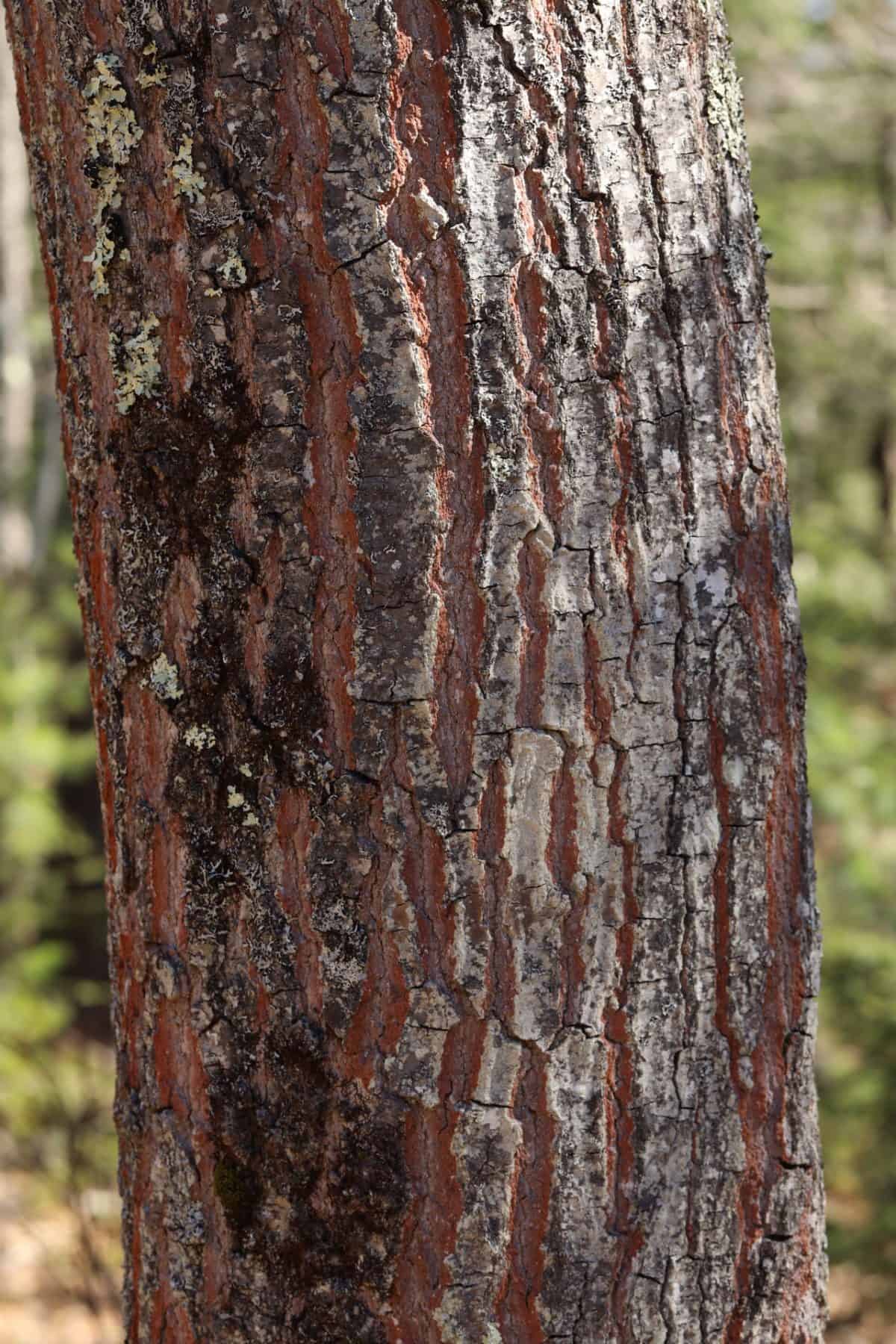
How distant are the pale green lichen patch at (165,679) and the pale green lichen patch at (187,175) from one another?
1.47ft

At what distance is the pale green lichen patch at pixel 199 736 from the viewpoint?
1170 millimetres

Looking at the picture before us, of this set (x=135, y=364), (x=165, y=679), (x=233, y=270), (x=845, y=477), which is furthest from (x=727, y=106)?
(x=845, y=477)

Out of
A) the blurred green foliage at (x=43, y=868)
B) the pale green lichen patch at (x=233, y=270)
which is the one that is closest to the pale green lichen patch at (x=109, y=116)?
the pale green lichen patch at (x=233, y=270)

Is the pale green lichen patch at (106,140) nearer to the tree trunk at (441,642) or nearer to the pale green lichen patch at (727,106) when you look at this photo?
the tree trunk at (441,642)

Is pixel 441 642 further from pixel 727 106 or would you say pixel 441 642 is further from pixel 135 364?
pixel 727 106

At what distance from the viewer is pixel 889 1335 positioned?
419cm

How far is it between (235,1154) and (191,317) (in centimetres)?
85

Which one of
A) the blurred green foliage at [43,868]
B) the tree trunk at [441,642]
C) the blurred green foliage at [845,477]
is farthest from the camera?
the blurred green foliage at [43,868]

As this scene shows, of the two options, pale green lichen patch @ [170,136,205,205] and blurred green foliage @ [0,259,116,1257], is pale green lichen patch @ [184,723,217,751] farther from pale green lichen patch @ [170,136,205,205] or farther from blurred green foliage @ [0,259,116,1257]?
blurred green foliage @ [0,259,116,1257]

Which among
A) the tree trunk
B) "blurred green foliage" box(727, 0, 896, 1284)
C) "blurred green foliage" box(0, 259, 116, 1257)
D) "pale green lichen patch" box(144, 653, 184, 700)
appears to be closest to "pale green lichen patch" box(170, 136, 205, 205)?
the tree trunk

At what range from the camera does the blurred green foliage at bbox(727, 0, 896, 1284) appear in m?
3.76

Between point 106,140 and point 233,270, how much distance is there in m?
0.19

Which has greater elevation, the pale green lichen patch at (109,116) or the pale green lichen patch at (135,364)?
the pale green lichen patch at (109,116)

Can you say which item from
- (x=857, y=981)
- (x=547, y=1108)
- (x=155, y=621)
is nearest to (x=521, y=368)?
(x=155, y=621)
